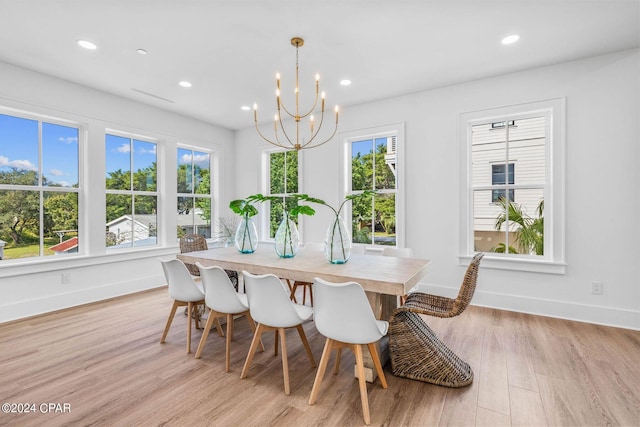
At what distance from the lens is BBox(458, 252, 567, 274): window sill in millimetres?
3378

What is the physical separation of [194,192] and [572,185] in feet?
17.6

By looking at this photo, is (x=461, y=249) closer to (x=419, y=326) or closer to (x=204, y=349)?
(x=419, y=326)

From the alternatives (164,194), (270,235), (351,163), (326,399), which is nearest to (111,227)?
(164,194)

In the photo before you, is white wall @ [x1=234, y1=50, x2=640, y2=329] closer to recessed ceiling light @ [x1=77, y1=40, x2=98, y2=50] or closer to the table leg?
the table leg

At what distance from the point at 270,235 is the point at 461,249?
336 cm

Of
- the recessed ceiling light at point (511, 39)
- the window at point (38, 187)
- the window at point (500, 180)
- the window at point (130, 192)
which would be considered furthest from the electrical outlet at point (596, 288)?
the window at point (38, 187)

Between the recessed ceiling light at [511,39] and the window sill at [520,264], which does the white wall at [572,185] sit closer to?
the window sill at [520,264]

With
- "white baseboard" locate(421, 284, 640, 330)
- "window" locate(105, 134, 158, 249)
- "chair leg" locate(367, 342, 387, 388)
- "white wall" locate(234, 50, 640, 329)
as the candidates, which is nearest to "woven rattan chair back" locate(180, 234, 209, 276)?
"window" locate(105, 134, 158, 249)

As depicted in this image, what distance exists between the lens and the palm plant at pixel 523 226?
3.61 m

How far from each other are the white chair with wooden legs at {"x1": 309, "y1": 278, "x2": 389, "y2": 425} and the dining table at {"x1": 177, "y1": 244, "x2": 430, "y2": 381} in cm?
21

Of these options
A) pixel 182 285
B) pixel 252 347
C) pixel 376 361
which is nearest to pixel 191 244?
pixel 182 285

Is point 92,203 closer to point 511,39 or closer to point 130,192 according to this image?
point 130,192

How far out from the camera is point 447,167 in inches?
156

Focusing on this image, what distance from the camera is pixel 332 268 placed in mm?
2352
